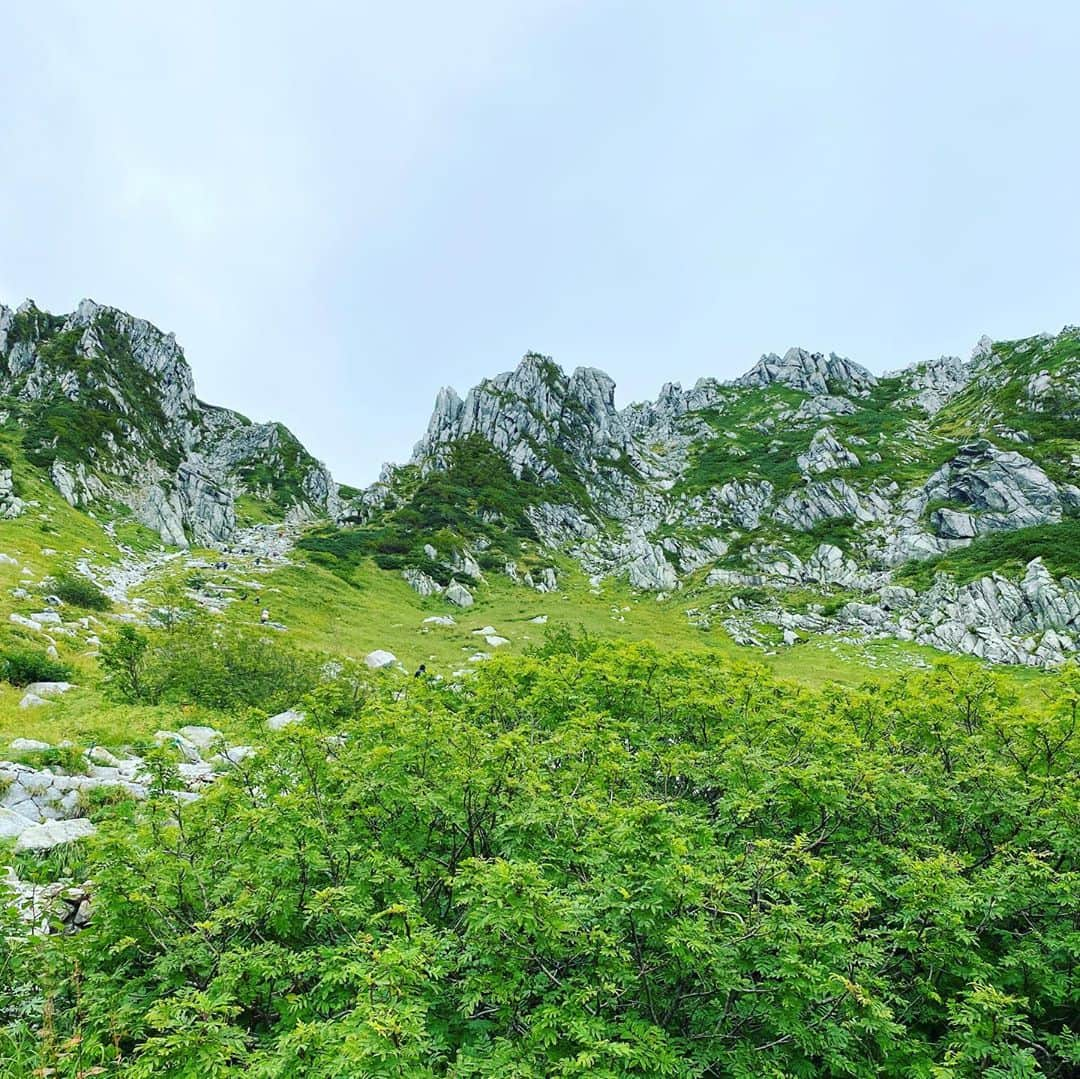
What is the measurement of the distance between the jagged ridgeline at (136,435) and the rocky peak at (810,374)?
449 ft

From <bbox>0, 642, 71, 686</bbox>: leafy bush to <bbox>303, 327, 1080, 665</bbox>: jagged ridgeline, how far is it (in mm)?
50272

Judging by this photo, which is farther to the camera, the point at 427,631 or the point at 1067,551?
the point at 1067,551

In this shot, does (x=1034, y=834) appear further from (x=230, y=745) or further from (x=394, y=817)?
(x=230, y=745)

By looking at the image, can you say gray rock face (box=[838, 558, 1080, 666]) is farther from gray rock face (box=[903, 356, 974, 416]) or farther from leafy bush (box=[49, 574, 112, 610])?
gray rock face (box=[903, 356, 974, 416])

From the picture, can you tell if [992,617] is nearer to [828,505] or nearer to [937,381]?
[828,505]

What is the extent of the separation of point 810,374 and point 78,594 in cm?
19209

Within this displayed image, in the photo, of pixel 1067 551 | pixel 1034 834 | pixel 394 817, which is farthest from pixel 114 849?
pixel 1067 551

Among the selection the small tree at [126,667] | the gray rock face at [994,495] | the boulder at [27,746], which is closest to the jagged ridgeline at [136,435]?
the small tree at [126,667]

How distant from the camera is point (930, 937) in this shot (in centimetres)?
827

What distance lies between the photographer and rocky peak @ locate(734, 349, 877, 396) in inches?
6944

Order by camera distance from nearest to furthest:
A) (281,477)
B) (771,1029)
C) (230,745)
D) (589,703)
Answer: (771,1029)
(589,703)
(230,745)
(281,477)

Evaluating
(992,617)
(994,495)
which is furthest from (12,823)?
(994,495)

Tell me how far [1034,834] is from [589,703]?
28.8ft

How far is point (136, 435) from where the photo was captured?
342ft
